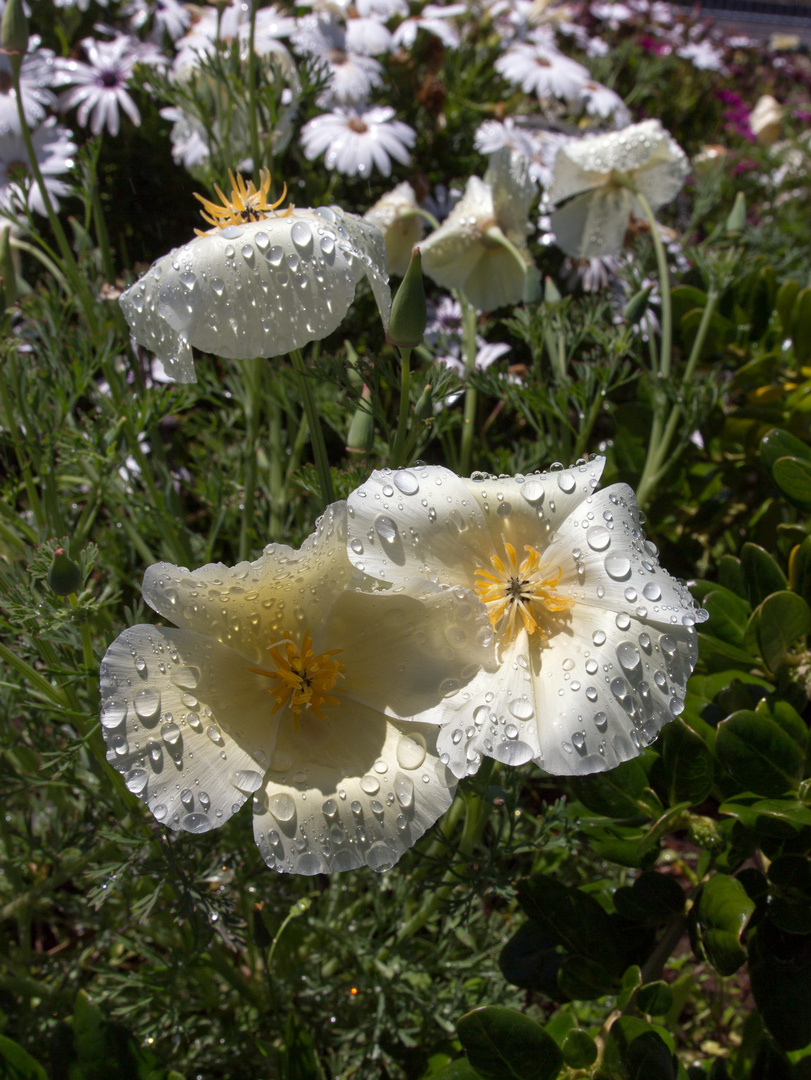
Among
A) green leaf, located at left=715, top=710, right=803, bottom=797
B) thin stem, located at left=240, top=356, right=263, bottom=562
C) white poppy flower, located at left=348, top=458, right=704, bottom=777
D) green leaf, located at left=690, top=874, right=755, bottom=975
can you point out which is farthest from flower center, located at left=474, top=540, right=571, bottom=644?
thin stem, located at left=240, top=356, right=263, bottom=562

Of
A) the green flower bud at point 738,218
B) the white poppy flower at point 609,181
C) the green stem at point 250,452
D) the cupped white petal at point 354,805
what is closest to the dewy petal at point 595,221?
the white poppy flower at point 609,181

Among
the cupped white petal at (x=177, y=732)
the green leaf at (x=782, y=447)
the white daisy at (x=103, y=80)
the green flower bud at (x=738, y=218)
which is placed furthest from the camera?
the white daisy at (x=103, y=80)

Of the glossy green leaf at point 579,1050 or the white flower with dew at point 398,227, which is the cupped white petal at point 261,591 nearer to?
the glossy green leaf at point 579,1050

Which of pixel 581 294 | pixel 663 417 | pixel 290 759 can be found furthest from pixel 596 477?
pixel 581 294

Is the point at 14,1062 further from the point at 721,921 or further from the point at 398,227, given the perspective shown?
the point at 398,227

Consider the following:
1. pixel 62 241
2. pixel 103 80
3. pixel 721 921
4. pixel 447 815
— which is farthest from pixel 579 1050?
pixel 103 80

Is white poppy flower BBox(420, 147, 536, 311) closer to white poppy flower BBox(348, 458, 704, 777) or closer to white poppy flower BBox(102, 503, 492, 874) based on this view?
white poppy flower BBox(348, 458, 704, 777)

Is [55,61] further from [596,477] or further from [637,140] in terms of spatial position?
[596,477]
